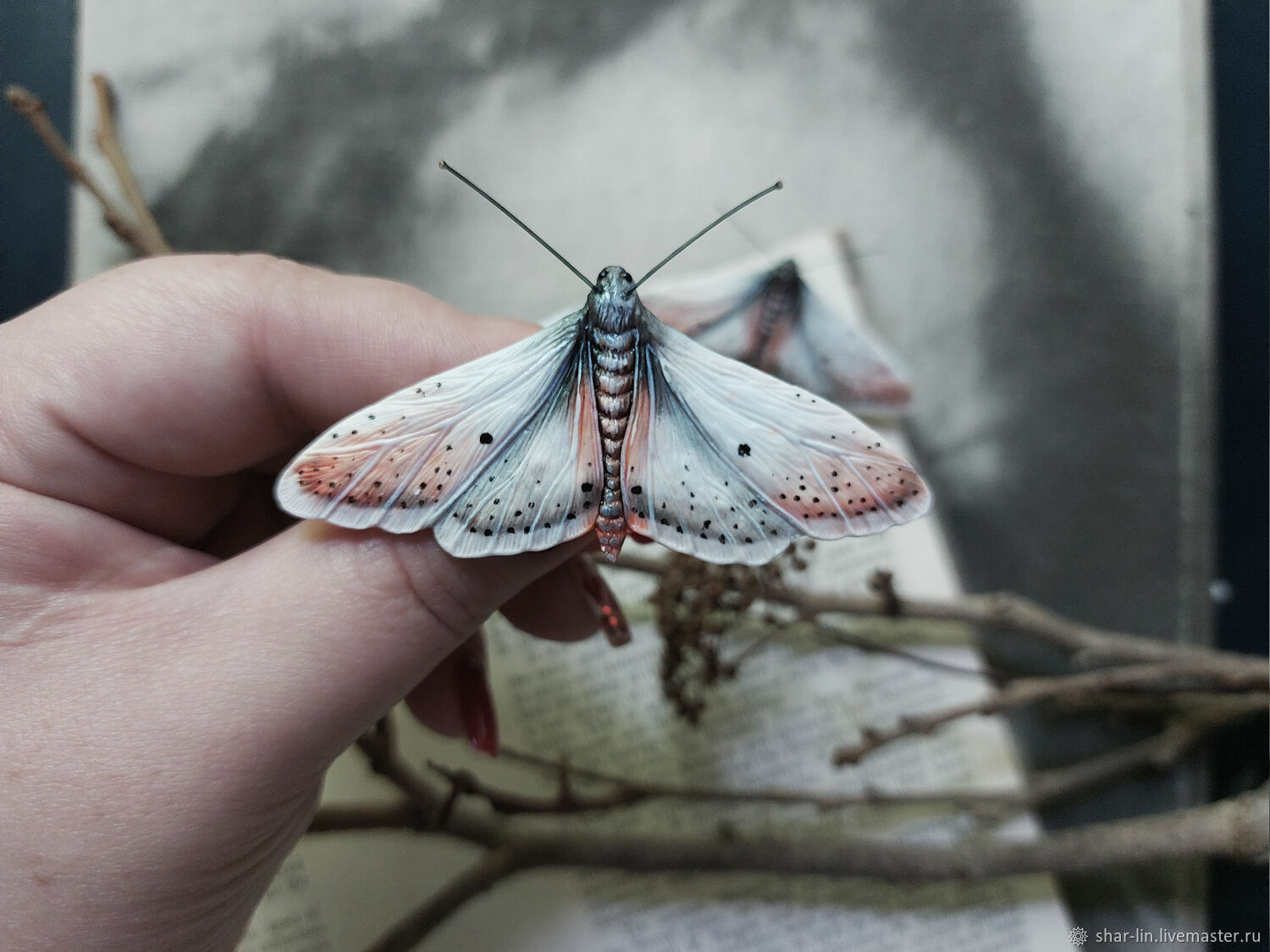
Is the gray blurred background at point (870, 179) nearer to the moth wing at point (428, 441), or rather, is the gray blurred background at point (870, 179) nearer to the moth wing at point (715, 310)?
the moth wing at point (715, 310)

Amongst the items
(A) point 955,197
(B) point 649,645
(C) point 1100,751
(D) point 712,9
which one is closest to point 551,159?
(D) point 712,9

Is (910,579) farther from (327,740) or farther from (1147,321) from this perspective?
(327,740)

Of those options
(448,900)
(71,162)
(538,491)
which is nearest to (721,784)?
(448,900)

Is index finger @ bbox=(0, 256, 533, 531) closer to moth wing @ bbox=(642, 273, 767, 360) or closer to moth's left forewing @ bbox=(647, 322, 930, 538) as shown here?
moth's left forewing @ bbox=(647, 322, 930, 538)

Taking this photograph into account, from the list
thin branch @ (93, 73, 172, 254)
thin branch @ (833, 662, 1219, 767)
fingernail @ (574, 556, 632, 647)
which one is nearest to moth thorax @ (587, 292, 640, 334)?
fingernail @ (574, 556, 632, 647)

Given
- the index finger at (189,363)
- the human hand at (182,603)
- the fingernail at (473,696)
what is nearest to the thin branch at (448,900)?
the fingernail at (473,696)

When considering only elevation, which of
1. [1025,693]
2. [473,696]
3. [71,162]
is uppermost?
[71,162]

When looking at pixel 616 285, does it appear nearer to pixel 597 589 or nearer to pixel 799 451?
pixel 799 451
